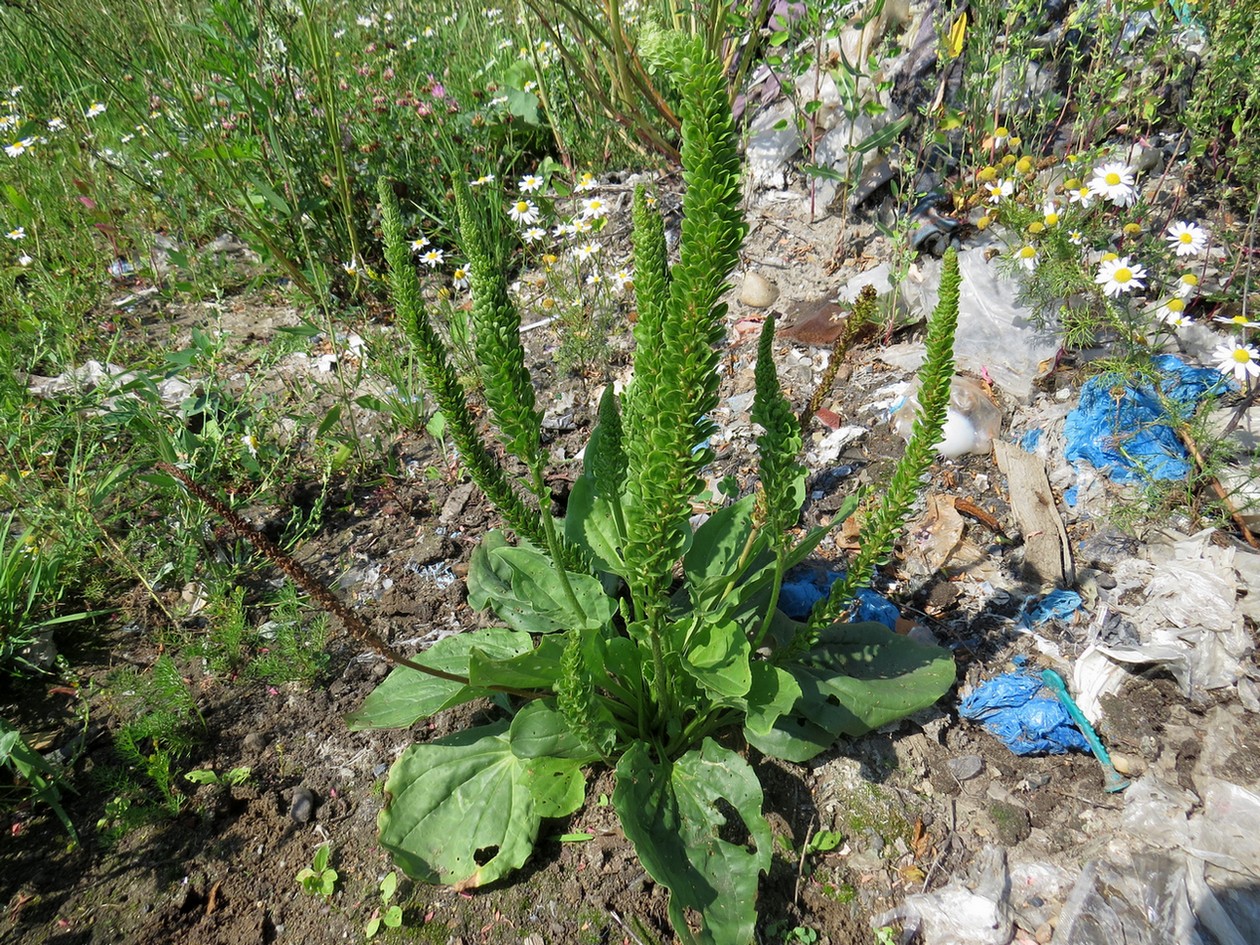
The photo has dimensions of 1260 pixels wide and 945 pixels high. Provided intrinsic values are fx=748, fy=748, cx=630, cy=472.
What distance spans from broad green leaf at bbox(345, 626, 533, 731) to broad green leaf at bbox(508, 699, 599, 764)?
0.14 metres

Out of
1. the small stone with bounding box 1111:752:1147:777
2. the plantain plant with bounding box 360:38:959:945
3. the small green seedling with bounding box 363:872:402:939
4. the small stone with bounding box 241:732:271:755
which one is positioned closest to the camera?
the plantain plant with bounding box 360:38:959:945

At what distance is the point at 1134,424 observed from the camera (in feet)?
10.2

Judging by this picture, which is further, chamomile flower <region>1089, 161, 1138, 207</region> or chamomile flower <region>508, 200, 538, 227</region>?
chamomile flower <region>508, 200, 538, 227</region>

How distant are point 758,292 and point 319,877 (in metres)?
3.60

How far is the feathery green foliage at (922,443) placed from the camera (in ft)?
5.06

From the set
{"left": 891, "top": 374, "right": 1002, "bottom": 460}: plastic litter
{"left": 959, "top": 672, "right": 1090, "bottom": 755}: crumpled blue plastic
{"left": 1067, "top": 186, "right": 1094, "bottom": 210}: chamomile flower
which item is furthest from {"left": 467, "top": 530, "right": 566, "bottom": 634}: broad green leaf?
{"left": 1067, "top": 186, "right": 1094, "bottom": 210}: chamomile flower

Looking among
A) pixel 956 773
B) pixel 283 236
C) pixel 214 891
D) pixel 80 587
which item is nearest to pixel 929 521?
pixel 956 773

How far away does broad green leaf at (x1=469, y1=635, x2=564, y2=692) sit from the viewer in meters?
1.94

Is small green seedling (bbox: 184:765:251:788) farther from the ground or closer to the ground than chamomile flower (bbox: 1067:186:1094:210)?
closer to the ground

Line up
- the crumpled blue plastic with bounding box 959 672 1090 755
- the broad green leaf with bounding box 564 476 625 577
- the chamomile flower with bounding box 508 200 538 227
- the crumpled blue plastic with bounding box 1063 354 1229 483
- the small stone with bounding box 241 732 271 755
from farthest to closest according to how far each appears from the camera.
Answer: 1. the chamomile flower with bounding box 508 200 538 227
2. the crumpled blue plastic with bounding box 1063 354 1229 483
3. the small stone with bounding box 241 732 271 755
4. the broad green leaf with bounding box 564 476 625 577
5. the crumpled blue plastic with bounding box 959 672 1090 755

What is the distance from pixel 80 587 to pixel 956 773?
139 inches

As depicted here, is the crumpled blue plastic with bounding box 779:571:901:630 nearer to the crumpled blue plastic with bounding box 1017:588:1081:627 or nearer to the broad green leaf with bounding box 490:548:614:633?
the crumpled blue plastic with bounding box 1017:588:1081:627

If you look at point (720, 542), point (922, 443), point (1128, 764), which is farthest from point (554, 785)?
point (1128, 764)

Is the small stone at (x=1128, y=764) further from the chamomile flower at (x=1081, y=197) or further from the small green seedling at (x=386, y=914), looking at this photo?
the chamomile flower at (x=1081, y=197)
